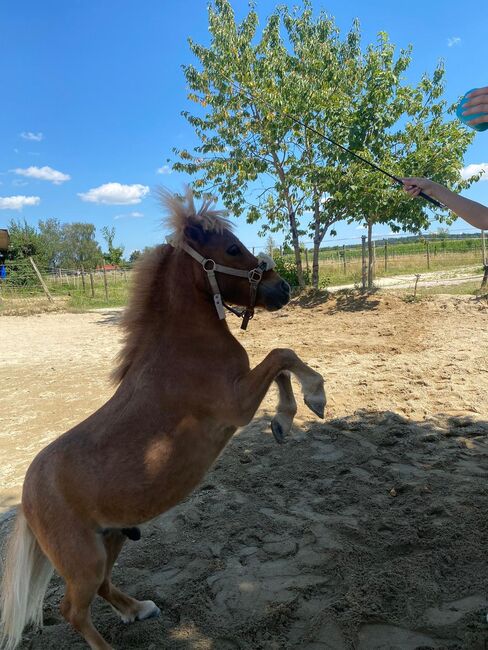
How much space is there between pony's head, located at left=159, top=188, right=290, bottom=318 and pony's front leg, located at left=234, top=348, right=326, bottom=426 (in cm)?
36

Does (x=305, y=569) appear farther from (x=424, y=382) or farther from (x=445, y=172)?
(x=445, y=172)

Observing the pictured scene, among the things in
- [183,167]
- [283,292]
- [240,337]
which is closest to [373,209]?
[240,337]

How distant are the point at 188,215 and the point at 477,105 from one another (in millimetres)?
1684

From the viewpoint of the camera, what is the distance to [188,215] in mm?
2672

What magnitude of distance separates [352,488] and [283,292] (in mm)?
2331

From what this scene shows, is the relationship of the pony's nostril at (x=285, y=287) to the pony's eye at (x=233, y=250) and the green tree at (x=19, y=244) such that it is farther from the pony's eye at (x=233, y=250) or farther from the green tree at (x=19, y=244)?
the green tree at (x=19, y=244)

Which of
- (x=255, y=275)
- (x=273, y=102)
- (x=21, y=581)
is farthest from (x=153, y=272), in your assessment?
(x=273, y=102)

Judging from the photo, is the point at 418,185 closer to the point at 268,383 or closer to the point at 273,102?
the point at 268,383

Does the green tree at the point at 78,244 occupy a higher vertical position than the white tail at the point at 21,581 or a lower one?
higher

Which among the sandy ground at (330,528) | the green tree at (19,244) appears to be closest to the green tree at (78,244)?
the green tree at (19,244)

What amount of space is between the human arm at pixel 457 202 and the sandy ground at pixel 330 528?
7.25 ft

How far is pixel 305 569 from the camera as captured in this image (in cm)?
300

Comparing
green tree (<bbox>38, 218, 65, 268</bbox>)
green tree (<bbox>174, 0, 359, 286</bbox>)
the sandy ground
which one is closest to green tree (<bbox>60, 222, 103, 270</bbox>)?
green tree (<bbox>38, 218, 65, 268</bbox>)

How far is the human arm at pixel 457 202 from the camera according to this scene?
2502mm
